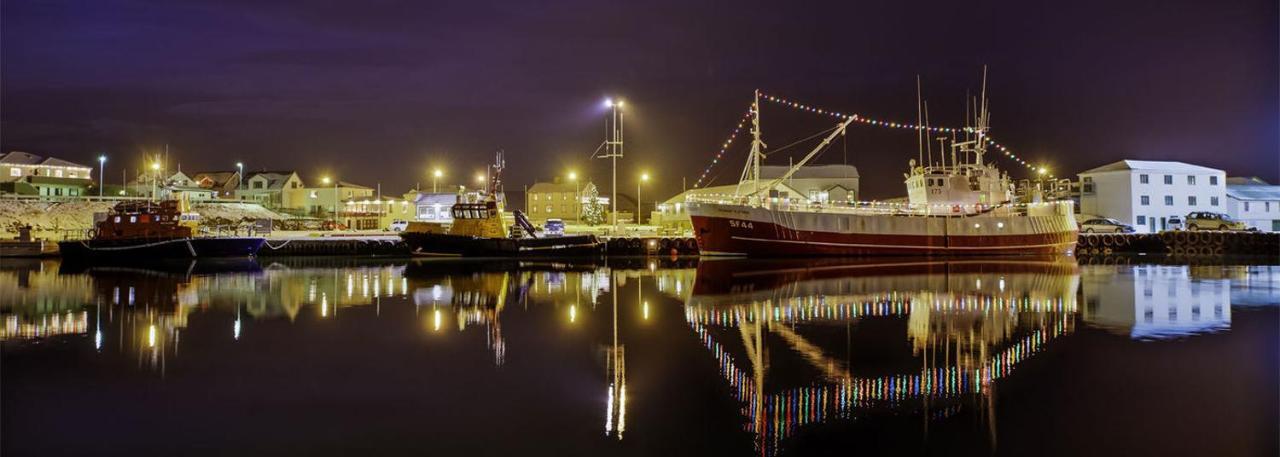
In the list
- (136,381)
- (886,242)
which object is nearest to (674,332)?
(136,381)

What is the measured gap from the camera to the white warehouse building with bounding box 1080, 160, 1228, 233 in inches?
2025

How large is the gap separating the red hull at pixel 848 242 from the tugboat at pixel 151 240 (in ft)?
74.1

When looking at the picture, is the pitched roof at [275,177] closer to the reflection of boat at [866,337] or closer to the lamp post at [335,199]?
the lamp post at [335,199]

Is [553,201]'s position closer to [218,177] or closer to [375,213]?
[375,213]

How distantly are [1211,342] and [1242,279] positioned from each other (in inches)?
600

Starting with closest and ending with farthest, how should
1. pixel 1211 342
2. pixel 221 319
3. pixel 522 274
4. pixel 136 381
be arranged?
pixel 136 381, pixel 1211 342, pixel 221 319, pixel 522 274

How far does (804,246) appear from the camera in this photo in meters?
36.8

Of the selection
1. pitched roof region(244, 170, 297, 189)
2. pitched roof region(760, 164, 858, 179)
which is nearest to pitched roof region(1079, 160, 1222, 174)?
pitched roof region(760, 164, 858, 179)

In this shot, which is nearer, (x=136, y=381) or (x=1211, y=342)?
(x=136, y=381)

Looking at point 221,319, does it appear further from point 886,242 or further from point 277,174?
point 277,174

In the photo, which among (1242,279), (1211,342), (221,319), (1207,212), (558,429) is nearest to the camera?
(558,429)

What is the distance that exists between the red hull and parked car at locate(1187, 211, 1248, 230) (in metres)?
14.4

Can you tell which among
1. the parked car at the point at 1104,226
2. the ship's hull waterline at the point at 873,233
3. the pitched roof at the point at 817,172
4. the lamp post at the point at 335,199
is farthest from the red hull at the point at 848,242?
the lamp post at the point at 335,199

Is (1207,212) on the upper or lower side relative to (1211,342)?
upper
